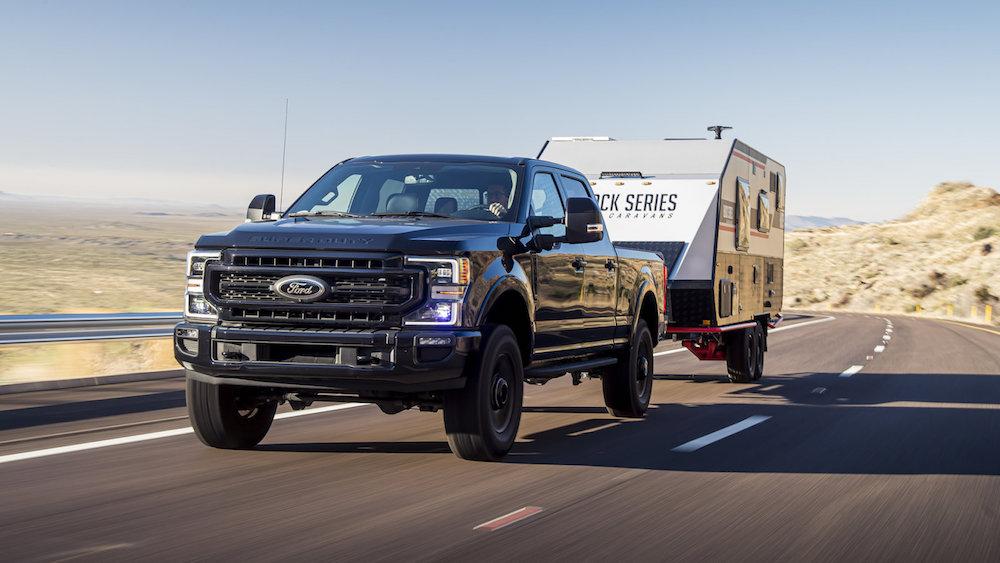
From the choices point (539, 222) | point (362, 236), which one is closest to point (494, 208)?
point (539, 222)

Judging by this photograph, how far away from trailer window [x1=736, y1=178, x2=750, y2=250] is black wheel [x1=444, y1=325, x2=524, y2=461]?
7974 millimetres

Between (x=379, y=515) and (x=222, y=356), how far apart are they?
74.8 inches

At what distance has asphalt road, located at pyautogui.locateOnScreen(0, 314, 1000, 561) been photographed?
5.36 metres

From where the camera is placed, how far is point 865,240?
413 feet

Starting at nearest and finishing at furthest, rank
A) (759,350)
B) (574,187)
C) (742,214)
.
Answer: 1. (574,187)
2. (742,214)
3. (759,350)

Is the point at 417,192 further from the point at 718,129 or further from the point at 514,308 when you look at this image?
the point at 718,129

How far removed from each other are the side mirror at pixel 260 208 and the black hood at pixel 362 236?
2.03 ft

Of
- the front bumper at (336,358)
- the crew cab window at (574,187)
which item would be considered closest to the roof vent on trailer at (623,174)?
the crew cab window at (574,187)

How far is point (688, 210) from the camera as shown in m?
14.3

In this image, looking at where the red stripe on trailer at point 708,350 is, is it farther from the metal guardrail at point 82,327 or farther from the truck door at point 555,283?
the metal guardrail at point 82,327

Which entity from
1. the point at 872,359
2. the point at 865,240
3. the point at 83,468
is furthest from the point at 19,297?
the point at 865,240

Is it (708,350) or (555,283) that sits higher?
(555,283)

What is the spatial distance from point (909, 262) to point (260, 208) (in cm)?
10218

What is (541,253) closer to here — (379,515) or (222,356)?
(222,356)
